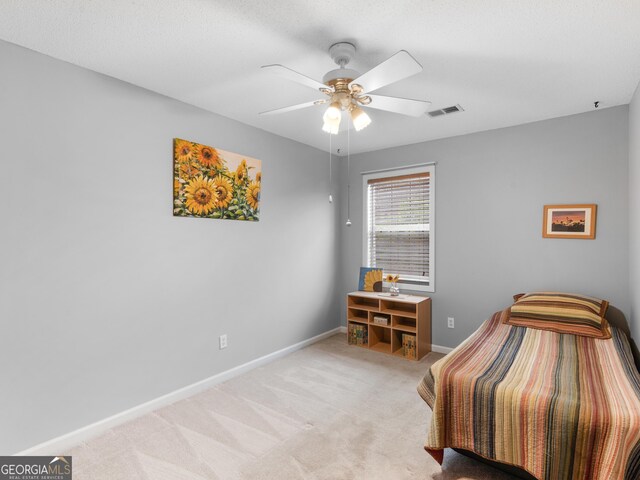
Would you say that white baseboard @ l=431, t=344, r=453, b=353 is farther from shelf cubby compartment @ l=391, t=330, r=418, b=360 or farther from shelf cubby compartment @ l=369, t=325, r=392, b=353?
shelf cubby compartment @ l=369, t=325, r=392, b=353

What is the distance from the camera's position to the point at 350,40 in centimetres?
198

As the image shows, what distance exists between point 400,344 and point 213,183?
2710 millimetres

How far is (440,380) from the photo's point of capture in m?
2.00

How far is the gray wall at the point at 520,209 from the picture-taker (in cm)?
305

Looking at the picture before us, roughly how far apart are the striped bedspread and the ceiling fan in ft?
5.31

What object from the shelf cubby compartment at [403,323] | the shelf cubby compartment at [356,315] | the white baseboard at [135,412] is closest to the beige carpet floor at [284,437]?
the white baseboard at [135,412]

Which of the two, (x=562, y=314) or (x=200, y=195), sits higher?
(x=200, y=195)

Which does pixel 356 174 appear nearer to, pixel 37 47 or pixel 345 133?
pixel 345 133

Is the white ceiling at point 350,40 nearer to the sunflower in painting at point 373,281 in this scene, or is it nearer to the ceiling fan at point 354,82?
the ceiling fan at point 354,82

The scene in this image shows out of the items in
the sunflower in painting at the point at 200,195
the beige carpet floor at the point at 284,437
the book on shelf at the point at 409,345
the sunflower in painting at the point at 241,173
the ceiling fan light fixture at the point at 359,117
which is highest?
the ceiling fan light fixture at the point at 359,117

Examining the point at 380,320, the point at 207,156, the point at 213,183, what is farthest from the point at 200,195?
the point at 380,320

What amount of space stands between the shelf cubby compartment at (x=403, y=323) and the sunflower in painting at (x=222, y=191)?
2.16 meters

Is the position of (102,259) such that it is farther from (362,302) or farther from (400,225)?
(400,225)

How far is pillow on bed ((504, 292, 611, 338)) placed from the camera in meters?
2.69
